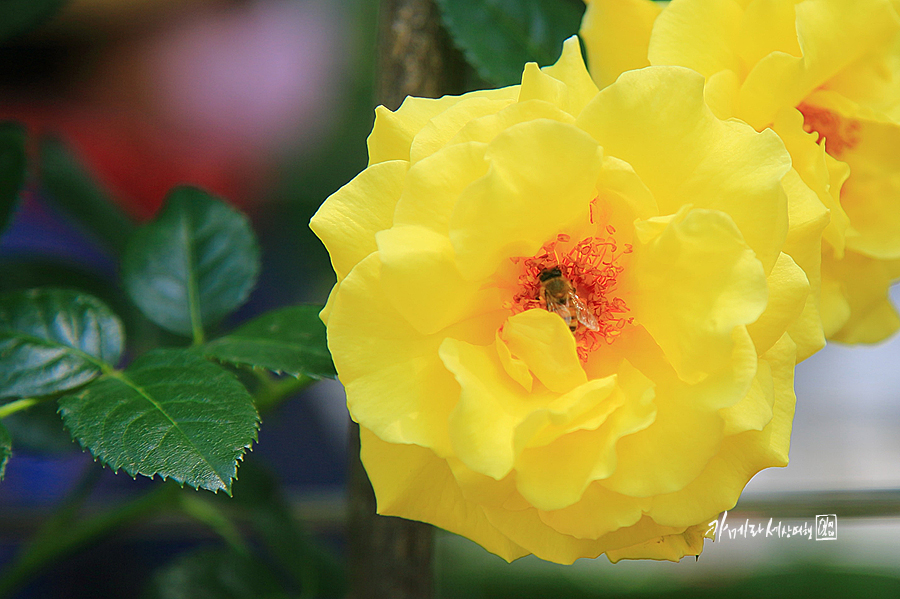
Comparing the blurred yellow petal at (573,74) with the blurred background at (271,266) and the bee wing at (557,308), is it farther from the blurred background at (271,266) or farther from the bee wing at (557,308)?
the blurred background at (271,266)

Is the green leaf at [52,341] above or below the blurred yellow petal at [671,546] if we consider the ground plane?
above

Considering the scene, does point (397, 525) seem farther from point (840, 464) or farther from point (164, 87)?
point (164, 87)

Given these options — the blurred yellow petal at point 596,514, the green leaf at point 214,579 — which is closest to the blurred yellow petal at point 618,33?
the blurred yellow petal at point 596,514

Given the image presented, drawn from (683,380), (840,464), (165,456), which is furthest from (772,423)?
(840,464)

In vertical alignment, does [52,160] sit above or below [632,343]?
above

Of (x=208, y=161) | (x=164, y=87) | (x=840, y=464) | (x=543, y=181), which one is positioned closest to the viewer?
(x=543, y=181)

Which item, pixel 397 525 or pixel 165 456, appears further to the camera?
pixel 397 525
